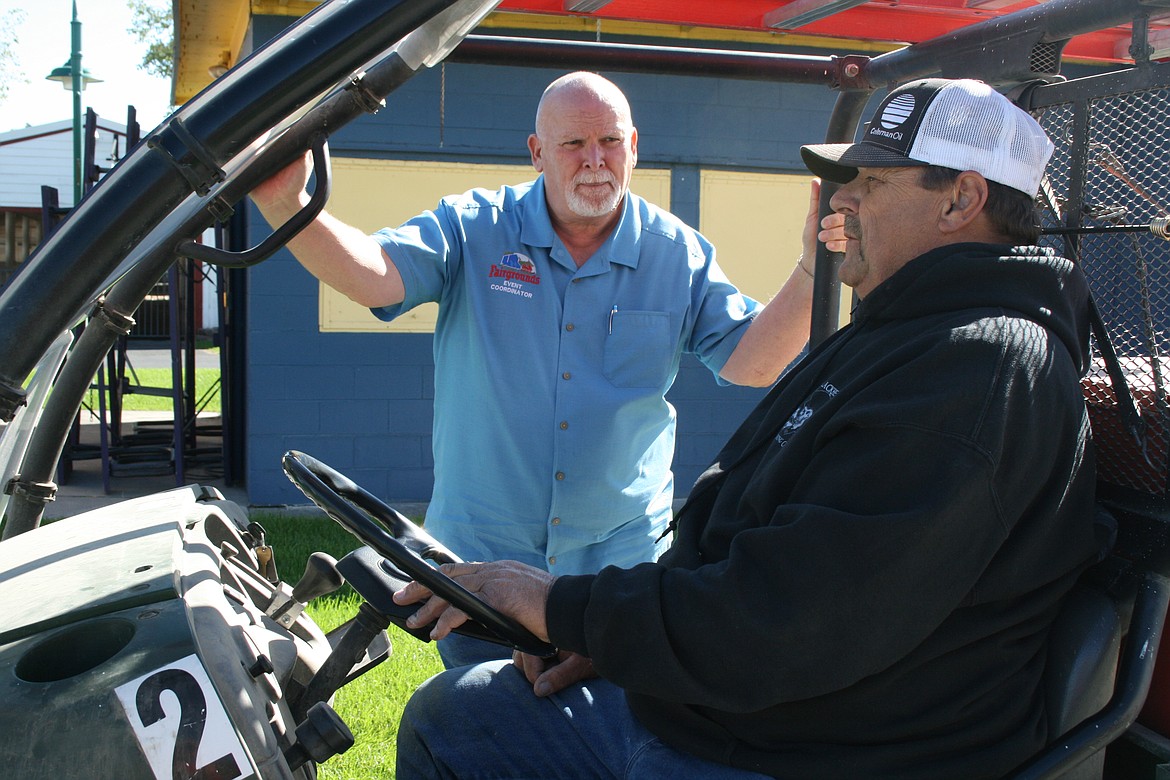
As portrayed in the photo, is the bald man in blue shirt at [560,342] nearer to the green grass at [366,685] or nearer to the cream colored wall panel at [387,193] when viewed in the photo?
the green grass at [366,685]

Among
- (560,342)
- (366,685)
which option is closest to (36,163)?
(366,685)

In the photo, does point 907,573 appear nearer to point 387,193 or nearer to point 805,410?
point 805,410

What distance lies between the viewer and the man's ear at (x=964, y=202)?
6.13 feet

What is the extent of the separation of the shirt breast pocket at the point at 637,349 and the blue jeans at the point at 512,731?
3.67ft

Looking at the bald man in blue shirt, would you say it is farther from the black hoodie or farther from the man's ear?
the black hoodie

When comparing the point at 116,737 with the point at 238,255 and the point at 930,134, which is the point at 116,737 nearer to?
the point at 238,255

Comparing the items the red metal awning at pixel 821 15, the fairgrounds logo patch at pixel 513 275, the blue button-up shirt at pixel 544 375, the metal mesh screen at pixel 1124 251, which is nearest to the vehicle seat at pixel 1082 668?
the metal mesh screen at pixel 1124 251

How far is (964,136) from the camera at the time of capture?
1.87m

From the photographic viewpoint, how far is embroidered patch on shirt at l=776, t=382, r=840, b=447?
1.85 metres

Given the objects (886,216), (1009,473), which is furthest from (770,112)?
(1009,473)

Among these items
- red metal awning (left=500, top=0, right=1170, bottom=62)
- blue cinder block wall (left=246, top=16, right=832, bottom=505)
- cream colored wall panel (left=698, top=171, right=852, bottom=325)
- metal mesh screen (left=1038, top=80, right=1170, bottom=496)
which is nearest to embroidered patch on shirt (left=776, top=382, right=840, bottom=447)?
metal mesh screen (left=1038, top=80, right=1170, bottom=496)

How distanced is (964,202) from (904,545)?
2.31ft

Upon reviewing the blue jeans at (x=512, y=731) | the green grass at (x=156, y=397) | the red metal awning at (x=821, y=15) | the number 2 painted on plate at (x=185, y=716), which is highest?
the red metal awning at (x=821, y=15)

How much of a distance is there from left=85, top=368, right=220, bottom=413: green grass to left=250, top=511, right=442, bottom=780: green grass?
7213 mm
